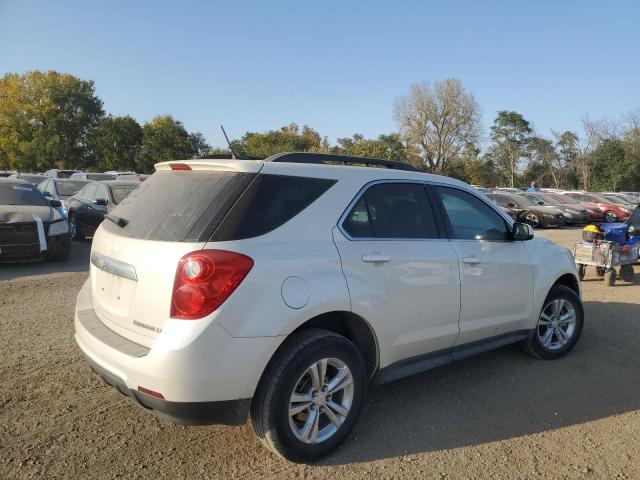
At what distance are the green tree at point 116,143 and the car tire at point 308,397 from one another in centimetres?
5758

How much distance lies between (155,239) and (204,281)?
0.49 metres

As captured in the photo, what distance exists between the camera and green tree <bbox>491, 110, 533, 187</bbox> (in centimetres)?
6656

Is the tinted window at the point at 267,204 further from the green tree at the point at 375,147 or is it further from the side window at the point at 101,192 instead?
the green tree at the point at 375,147

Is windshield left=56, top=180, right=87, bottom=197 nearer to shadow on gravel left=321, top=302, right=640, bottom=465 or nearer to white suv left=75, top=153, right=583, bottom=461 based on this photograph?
white suv left=75, top=153, right=583, bottom=461

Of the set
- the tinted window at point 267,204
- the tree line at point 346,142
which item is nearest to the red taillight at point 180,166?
the tinted window at point 267,204

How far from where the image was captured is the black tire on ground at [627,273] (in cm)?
901

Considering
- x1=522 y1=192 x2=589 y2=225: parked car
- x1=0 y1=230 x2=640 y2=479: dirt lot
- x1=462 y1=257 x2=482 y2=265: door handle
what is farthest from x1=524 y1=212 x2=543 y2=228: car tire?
x1=462 y1=257 x2=482 y2=265: door handle

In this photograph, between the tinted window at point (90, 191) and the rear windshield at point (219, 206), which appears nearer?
the rear windshield at point (219, 206)

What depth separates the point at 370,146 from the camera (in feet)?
183

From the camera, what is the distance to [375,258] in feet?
10.3

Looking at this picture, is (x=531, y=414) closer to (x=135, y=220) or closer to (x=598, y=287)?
(x=135, y=220)

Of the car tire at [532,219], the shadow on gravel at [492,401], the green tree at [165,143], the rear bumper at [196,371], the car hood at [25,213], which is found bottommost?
the car tire at [532,219]

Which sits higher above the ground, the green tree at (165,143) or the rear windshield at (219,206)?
the green tree at (165,143)

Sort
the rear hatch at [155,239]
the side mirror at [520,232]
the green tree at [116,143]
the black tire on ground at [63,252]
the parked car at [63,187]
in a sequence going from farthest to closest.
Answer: the green tree at [116,143] < the parked car at [63,187] < the black tire on ground at [63,252] < the side mirror at [520,232] < the rear hatch at [155,239]
